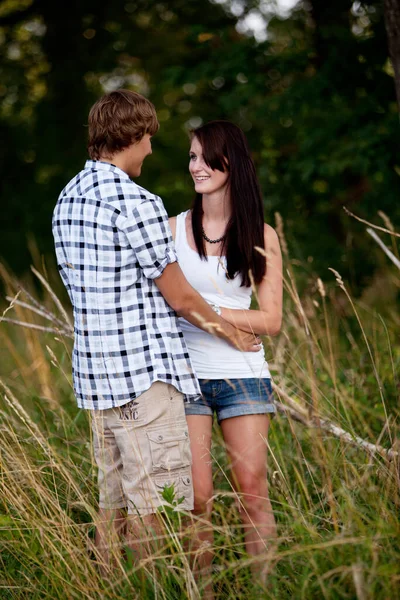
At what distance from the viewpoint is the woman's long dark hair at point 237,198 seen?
9.07 feet

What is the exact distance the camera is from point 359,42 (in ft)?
16.8

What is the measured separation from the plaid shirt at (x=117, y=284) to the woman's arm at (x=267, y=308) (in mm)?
311

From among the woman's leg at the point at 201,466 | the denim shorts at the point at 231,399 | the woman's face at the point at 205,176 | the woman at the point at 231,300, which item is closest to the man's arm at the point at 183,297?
the woman at the point at 231,300

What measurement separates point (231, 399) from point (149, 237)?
784 millimetres

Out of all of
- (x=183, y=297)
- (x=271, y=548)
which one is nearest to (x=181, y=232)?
(x=183, y=297)

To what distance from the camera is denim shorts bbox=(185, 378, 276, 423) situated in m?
2.68

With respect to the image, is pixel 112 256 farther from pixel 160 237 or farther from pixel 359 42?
pixel 359 42

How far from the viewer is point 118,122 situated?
2.36 meters

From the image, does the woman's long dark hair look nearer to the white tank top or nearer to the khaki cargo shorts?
the white tank top

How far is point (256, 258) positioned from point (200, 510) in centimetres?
100

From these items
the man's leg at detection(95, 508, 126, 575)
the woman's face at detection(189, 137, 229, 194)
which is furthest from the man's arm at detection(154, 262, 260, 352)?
the man's leg at detection(95, 508, 126, 575)

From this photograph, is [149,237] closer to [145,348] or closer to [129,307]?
[129,307]

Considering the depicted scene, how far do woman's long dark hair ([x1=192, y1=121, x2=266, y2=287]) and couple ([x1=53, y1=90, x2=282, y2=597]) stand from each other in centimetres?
2

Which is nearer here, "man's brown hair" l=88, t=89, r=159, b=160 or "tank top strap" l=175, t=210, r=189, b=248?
"man's brown hair" l=88, t=89, r=159, b=160
